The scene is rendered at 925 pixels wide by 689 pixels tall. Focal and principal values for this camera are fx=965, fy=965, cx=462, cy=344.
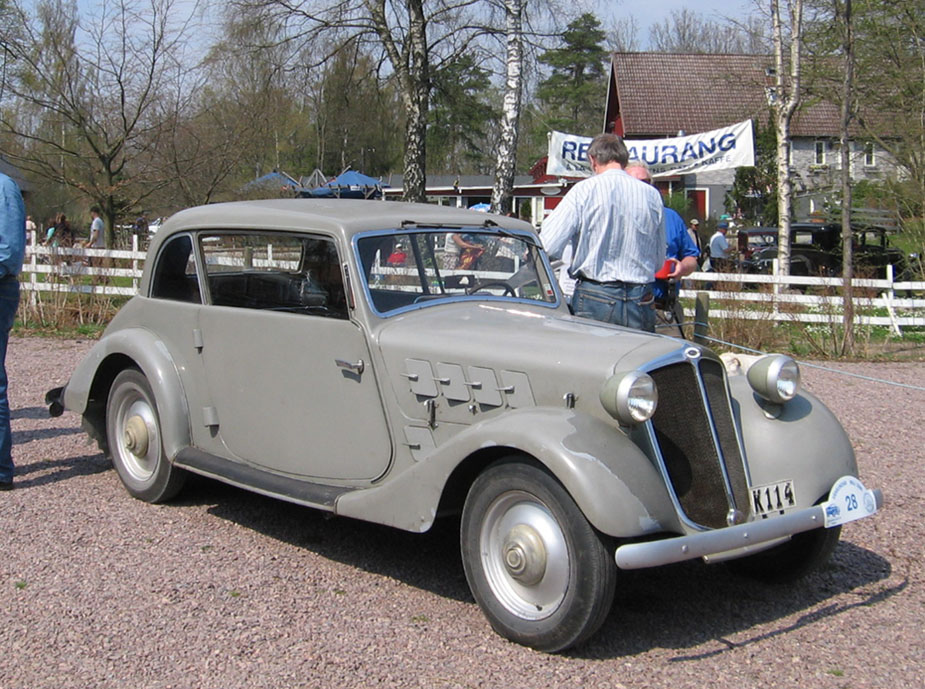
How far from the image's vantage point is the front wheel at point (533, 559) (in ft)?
11.2

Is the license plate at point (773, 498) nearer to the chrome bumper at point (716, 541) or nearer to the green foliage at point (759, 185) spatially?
the chrome bumper at point (716, 541)

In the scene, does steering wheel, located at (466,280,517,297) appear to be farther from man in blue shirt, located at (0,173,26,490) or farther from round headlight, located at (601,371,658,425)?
man in blue shirt, located at (0,173,26,490)

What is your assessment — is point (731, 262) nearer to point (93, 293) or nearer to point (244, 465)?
point (93, 293)

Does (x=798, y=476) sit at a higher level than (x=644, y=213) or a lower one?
lower

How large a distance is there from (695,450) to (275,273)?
2400mm

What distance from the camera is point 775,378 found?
161 inches

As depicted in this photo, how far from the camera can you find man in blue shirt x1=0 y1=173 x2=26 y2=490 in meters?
5.41

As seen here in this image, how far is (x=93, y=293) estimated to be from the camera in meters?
13.5

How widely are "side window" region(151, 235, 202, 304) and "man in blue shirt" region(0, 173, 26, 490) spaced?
76 cm

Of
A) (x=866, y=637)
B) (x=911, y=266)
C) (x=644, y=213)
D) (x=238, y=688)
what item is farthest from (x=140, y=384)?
(x=911, y=266)

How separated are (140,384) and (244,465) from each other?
0.97m

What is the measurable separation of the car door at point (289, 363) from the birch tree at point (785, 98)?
38.8 ft

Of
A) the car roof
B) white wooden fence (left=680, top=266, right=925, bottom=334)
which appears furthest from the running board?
white wooden fence (left=680, top=266, right=925, bottom=334)

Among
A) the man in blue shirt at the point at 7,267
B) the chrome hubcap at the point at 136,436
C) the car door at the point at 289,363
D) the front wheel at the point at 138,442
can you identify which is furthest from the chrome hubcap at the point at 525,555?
the man in blue shirt at the point at 7,267
